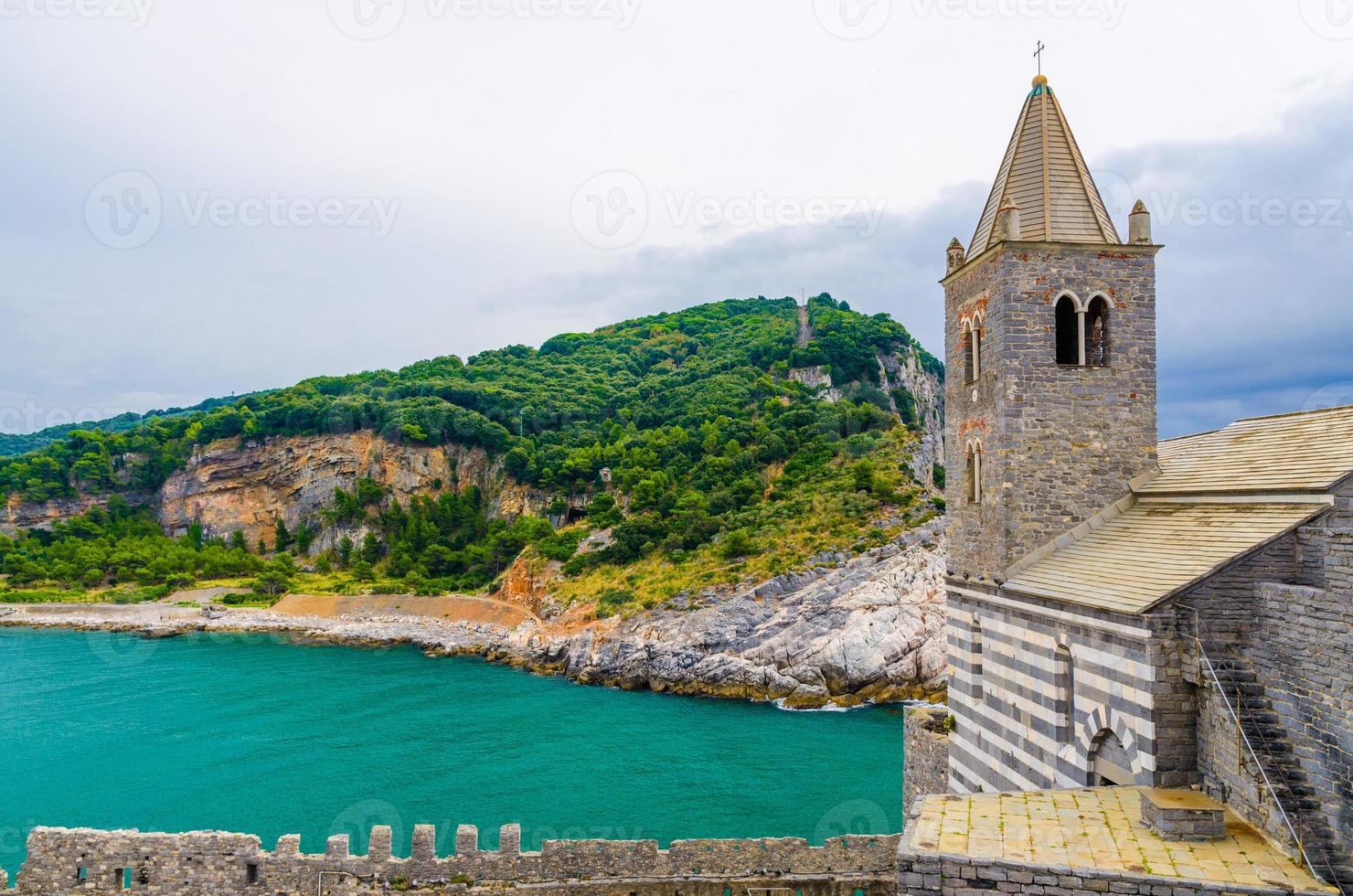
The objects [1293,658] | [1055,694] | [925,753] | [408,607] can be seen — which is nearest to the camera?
[1293,658]

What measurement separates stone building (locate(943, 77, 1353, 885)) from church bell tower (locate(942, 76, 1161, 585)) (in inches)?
1.2

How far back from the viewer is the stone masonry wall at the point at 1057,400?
42.1 feet

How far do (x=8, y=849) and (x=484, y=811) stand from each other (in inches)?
489

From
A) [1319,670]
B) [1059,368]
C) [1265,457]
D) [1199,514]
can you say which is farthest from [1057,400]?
[1319,670]

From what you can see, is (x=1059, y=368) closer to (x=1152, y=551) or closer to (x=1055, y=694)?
(x=1152, y=551)

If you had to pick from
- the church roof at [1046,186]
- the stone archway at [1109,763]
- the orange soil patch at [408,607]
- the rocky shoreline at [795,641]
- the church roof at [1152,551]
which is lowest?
the orange soil patch at [408,607]

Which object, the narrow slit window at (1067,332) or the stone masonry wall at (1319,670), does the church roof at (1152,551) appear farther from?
the narrow slit window at (1067,332)

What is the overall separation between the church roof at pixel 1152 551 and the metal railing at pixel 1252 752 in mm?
571

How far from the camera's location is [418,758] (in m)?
31.8

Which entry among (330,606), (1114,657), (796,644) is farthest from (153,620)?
(1114,657)

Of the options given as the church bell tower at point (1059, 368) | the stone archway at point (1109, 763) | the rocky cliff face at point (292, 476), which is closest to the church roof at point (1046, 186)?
the church bell tower at point (1059, 368)

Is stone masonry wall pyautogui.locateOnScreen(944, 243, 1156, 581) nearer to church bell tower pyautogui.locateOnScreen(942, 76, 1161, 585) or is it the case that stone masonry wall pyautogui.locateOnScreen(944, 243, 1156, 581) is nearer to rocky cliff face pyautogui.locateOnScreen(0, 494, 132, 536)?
church bell tower pyautogui.locateOnScreen(942, 76, 1161, 585)

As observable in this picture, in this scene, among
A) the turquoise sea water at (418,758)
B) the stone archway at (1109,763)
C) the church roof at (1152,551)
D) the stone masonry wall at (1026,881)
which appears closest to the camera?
the stone masonry wall at (1026,881)

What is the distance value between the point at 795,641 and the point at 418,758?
18.4 metres
